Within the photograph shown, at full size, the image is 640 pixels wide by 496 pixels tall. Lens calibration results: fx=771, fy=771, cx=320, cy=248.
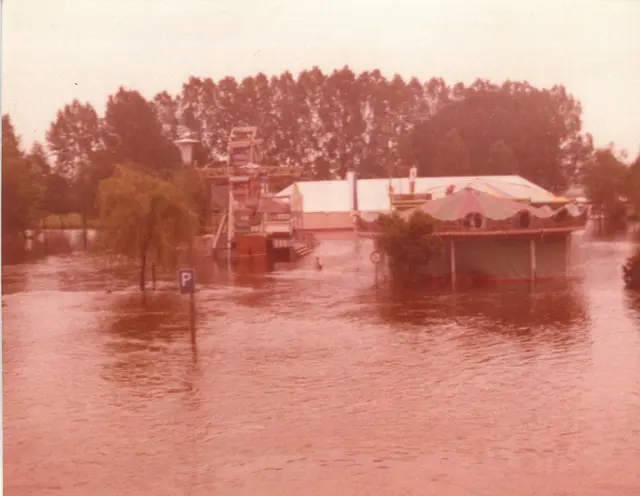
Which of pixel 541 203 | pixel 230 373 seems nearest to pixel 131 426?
pixel 230 373

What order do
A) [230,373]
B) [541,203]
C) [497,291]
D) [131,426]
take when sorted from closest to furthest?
[131,426] < [230,373] < [541,203] < [497,291]

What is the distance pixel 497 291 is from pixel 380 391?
5909 millimetres

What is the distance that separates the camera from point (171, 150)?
28.8 feet

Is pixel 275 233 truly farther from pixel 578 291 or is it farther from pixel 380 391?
pixel 380 391

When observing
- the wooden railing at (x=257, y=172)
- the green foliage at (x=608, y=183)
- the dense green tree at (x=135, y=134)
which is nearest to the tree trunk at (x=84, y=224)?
the dense green tree at (x=135, y=134)

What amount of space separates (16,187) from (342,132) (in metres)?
3.28

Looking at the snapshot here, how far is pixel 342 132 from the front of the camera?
8141 mm

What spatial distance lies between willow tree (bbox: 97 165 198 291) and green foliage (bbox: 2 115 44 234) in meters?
3.66

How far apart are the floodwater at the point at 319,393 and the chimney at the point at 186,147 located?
1896mm

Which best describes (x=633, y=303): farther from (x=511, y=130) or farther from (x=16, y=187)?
(x=16, y=187)

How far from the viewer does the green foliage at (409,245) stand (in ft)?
41.1

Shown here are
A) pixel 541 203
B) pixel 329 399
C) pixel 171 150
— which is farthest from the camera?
pixel 541 203

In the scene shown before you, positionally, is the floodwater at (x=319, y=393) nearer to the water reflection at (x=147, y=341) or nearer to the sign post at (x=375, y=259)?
the water reflection at (x=147, y=341)

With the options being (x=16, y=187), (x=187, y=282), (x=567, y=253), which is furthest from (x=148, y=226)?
(x=567, y=253)
